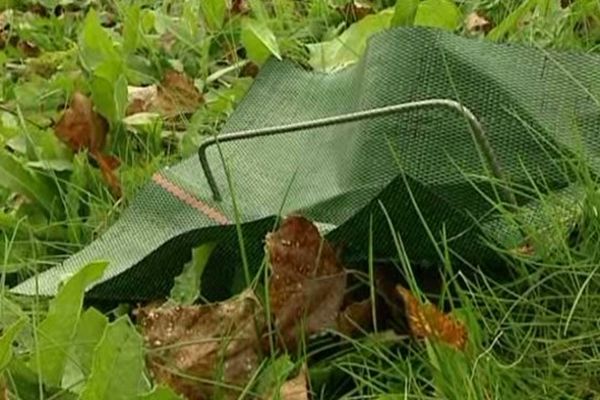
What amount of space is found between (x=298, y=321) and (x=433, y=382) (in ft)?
0.62

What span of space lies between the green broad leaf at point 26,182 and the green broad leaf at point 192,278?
484 mm

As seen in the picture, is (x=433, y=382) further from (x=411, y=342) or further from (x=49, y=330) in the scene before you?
(x=49, y=330)

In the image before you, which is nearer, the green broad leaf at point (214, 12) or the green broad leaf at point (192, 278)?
the green broad leaf at point (192, 278)

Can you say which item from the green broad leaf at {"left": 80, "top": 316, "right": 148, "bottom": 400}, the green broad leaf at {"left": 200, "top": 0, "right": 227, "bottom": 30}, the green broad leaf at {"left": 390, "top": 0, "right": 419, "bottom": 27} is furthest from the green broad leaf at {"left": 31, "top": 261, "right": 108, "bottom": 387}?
the green broad leaf at {"left": 200, "top": 0, "right": 227, "bottom": 30}

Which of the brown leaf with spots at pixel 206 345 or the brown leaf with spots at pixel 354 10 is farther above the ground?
the brown leaf with spots at pixel 206 345

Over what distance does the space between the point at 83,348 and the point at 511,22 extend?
3.56ft

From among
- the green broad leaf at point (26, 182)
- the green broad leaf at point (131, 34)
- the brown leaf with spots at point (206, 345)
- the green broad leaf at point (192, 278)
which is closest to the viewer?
the brown leaf with spots at point (206, 345)

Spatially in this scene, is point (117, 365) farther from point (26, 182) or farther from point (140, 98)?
point (140, 98)

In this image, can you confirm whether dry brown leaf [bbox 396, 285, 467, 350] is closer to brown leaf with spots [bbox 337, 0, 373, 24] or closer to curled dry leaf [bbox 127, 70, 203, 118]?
curled dry leaf [bbox 127, 70, 203, 118]

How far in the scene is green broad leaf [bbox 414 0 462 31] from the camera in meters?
2.18

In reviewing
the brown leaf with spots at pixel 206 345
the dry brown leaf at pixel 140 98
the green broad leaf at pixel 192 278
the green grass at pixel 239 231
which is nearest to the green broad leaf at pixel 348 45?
the green grass at pixel 239 231

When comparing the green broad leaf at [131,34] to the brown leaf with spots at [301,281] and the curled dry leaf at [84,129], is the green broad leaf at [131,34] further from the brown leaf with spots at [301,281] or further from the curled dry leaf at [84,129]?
the brown leaf with spots at [301,281]

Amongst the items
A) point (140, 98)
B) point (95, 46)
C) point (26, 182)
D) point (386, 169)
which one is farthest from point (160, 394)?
point (95, 46)

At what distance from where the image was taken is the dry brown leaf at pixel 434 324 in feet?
4.31
